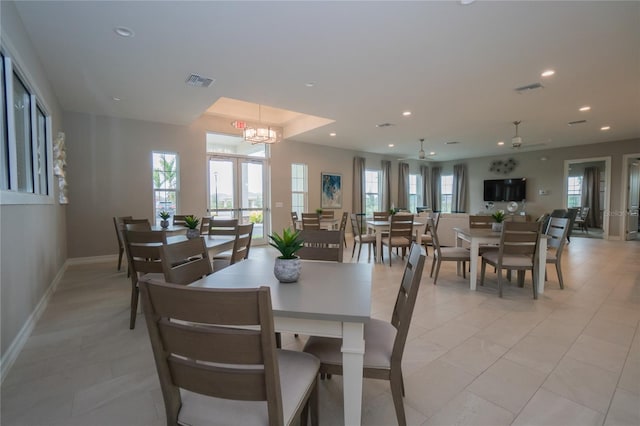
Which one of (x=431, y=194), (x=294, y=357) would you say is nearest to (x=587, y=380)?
(x=294, y=357)

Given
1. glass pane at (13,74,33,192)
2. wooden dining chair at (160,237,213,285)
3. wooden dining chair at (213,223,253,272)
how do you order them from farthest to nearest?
1. glass pane at (13,74,33,192)
2. wooden dining chair at (213,223,253,272)
3. wooden dining chair at (160,237,213,285)

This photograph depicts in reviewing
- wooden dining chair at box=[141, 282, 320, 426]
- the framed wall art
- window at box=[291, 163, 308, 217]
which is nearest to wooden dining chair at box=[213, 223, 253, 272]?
wooden dining chair at box=[141, 282, 320, 426]

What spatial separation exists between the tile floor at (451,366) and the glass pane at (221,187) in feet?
11.2

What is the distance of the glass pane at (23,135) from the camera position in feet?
8.86

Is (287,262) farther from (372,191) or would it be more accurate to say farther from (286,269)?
→ (372,191)

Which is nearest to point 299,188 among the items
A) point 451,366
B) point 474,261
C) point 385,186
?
point 385,186

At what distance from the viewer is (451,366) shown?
202cm

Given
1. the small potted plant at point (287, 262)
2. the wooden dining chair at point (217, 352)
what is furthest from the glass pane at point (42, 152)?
the wooden dining chair at point (217, 352)

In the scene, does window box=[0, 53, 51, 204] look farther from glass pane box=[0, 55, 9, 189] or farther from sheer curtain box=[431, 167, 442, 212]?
sheer curtain box=[431, 167, 442, 212]

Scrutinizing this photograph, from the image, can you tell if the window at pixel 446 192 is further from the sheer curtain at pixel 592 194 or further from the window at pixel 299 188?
the window at pixel 299 188

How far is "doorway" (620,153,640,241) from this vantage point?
25.8 feet

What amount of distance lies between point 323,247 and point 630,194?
10.2 meters

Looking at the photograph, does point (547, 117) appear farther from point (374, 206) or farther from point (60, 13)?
point (60, 13)

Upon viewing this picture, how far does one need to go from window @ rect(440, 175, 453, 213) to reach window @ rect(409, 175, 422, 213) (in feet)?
3.30
